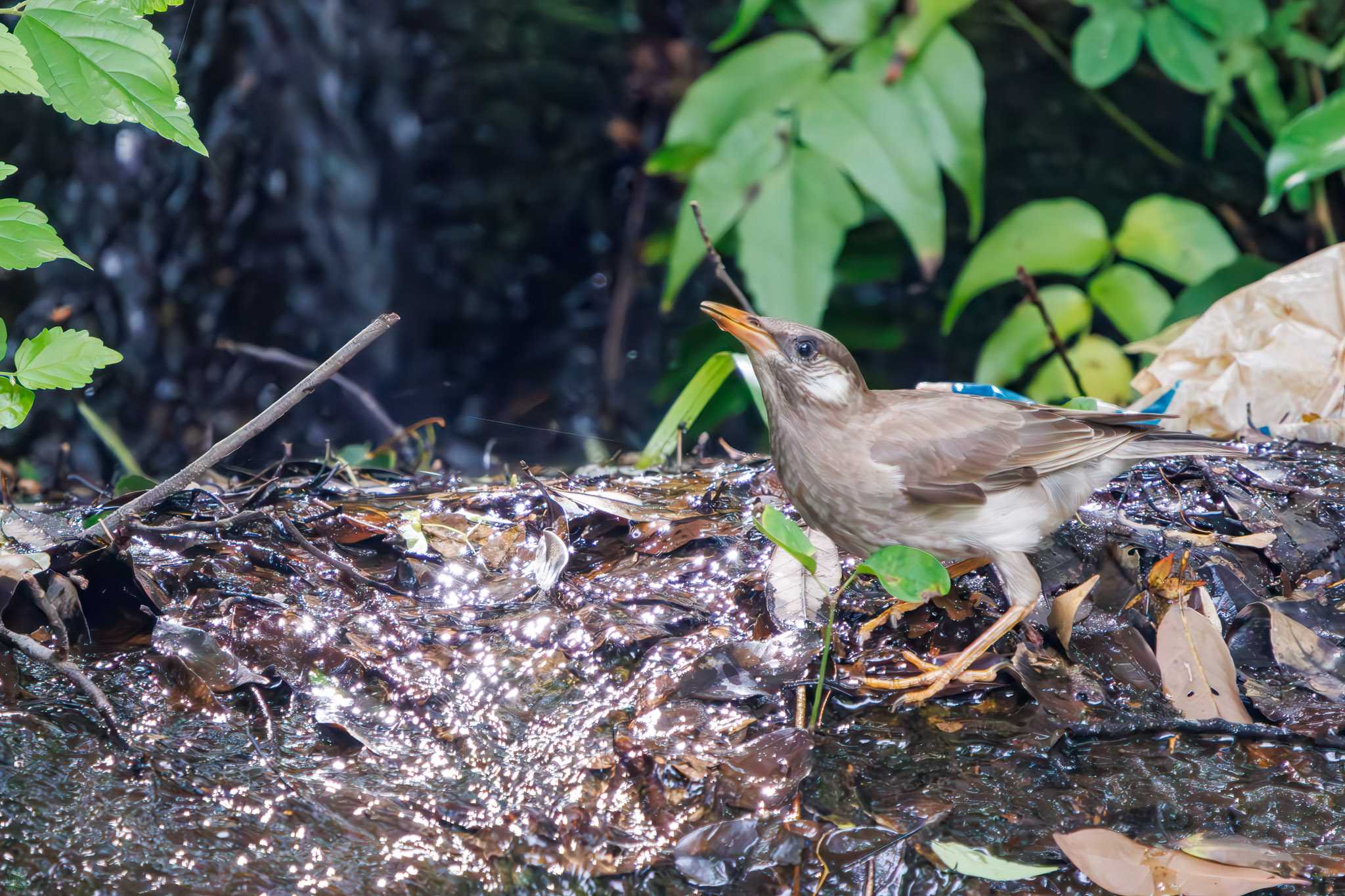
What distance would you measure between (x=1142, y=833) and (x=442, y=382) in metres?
6.30

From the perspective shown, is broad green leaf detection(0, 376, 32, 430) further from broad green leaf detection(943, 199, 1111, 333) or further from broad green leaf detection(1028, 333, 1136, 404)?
broad green leaf detection(1028, 333, 1136, 404)

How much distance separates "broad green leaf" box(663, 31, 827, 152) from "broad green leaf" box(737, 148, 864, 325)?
0.40m

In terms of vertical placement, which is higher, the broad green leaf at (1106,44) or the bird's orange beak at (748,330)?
the broad green leaf at (1106,44)

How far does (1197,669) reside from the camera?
255 centimetres

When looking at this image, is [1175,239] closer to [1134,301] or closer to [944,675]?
[1134,301]

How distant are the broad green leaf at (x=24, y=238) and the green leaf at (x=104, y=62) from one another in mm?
229

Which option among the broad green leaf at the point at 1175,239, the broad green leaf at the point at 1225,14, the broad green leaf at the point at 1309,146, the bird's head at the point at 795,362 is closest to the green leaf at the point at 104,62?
the bird's head at the point at 795,362

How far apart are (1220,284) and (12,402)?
5.03 meters

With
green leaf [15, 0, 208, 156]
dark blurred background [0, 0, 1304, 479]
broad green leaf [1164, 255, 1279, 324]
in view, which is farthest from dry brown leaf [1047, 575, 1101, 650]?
dark blurred background [0, 0, 1304, 479]

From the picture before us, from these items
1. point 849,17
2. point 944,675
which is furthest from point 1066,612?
point 849,17

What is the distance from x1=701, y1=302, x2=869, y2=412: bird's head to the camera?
303 centimetres

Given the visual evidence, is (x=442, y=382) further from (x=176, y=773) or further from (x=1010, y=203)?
(x=176, y=773)

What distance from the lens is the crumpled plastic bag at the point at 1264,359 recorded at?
412cm

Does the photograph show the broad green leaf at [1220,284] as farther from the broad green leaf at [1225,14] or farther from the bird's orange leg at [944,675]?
the bird's orange leg at [944,675]
